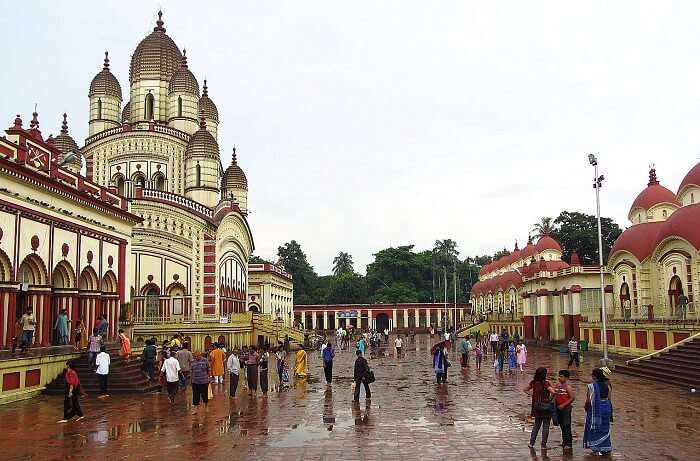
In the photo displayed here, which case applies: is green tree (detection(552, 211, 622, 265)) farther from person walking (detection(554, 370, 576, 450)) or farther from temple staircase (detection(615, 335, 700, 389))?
person walking (detection(554, 370, 576, 450))

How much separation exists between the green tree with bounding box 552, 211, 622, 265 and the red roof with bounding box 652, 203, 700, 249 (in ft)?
148

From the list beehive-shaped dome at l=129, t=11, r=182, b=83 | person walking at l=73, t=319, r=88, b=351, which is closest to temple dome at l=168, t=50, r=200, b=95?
beehive-shaped dome at l=129, t=11, r=182, b=83

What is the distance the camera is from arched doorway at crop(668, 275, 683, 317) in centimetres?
2956

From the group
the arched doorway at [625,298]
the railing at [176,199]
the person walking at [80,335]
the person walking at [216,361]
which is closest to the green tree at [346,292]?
the railing at [176,199]

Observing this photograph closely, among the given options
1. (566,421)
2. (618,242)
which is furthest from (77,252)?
(618,242)

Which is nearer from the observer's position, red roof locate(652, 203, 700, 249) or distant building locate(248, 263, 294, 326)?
red roof locate(652, 203, 700, 249)

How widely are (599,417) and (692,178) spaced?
24794 millimetres

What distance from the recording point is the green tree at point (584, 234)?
73688mm

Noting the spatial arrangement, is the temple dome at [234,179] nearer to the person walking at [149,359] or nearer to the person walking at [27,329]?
the person walking at [149,359]

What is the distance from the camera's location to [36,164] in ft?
60.5

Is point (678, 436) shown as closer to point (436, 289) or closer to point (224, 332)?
point (224, 332)

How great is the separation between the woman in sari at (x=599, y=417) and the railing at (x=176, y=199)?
27770 mm

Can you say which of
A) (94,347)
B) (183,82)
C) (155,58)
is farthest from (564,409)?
(155,58)

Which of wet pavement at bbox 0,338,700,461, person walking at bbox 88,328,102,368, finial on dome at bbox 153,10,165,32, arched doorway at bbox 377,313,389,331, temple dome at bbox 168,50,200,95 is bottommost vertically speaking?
arched doorway at bbox 377,313,389,331
